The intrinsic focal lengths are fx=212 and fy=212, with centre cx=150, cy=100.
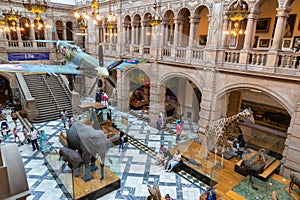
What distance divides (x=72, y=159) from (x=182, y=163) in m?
5.00

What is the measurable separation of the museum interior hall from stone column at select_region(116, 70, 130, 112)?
0.10 m

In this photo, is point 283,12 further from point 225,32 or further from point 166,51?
point 166,51

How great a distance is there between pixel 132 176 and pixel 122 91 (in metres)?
9.44

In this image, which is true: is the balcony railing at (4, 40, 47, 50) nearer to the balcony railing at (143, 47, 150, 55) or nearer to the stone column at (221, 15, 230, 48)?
the balcony railing at (143, 47, 150, 55)

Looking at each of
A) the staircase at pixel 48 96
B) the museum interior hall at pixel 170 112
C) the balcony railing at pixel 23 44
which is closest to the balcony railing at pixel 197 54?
the museum interior hall at pixel 170 112

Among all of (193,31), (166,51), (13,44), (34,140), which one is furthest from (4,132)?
(193,31)

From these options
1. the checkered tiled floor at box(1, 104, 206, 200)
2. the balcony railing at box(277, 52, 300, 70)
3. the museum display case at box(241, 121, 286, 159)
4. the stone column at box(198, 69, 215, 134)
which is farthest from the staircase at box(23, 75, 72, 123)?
the balcony railing at box(277, 52, 300, 70)

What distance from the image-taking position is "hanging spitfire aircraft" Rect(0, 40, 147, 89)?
10.6 meters

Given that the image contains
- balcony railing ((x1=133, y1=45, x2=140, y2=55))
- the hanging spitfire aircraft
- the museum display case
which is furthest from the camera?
balcony railing ((x1=133, y1=45, x2=140, y2=55))

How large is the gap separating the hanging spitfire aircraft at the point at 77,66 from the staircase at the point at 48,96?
12.3ft

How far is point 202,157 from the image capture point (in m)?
10.2

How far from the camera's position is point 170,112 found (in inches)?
704

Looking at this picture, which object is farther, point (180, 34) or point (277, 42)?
point (180, 34)

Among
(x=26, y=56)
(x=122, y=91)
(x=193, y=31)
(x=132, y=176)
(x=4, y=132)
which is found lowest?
(x=132, y=176)
